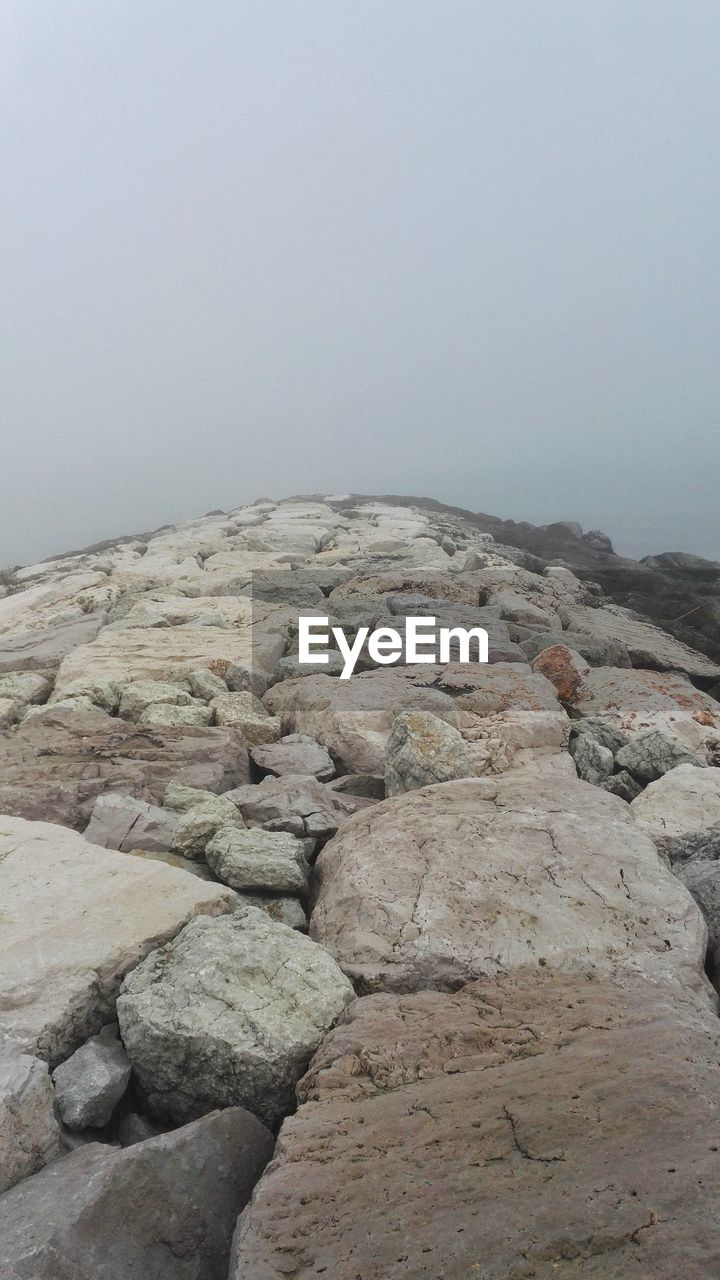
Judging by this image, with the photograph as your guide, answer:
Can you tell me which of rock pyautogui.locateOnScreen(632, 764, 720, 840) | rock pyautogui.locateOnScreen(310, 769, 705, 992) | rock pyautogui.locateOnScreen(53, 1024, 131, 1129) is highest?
rock pyautogui.locateOnScreen(310, 769, 705, 992)

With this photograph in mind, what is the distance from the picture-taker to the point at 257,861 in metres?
3.81

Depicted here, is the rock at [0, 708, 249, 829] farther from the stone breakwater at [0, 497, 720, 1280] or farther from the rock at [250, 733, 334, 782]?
the rock at [250, 733, 334, 782]

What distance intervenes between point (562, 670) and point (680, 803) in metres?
2.85

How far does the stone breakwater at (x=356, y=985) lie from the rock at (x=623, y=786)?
0.08 feet

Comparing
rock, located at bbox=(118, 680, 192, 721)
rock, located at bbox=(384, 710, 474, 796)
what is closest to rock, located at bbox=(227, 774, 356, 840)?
rock, located at bbox=(384, 710, 474, 796)

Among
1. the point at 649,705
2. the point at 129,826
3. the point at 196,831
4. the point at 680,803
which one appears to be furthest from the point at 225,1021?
the point at 649,705

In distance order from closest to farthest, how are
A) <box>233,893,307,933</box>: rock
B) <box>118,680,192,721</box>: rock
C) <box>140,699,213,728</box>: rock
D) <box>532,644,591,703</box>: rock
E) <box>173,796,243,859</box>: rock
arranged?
<box>233,893,307,933</box>: rock
<box>173,796,243,859</box>: rock
<box>140,699,213,728</box>: rock
<box>118,680,192,721</box>: rock
<box>532,644,591,703</box>: rock

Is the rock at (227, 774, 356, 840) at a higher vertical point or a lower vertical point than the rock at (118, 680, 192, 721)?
higher

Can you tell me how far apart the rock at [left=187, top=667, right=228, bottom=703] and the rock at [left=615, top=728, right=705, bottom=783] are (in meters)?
3.48

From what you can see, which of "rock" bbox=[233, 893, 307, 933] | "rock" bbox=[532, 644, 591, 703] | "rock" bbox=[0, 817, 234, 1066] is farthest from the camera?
"rock" bbox=[532, 644, 591, 703]

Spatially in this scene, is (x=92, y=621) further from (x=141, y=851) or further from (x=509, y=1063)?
(x=509, y=1063)

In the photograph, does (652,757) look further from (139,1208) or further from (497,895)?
(139,1208)

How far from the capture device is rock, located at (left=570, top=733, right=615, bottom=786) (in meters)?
5.61

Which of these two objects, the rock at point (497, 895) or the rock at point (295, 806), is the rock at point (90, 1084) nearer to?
the rock at point (497, 895)
